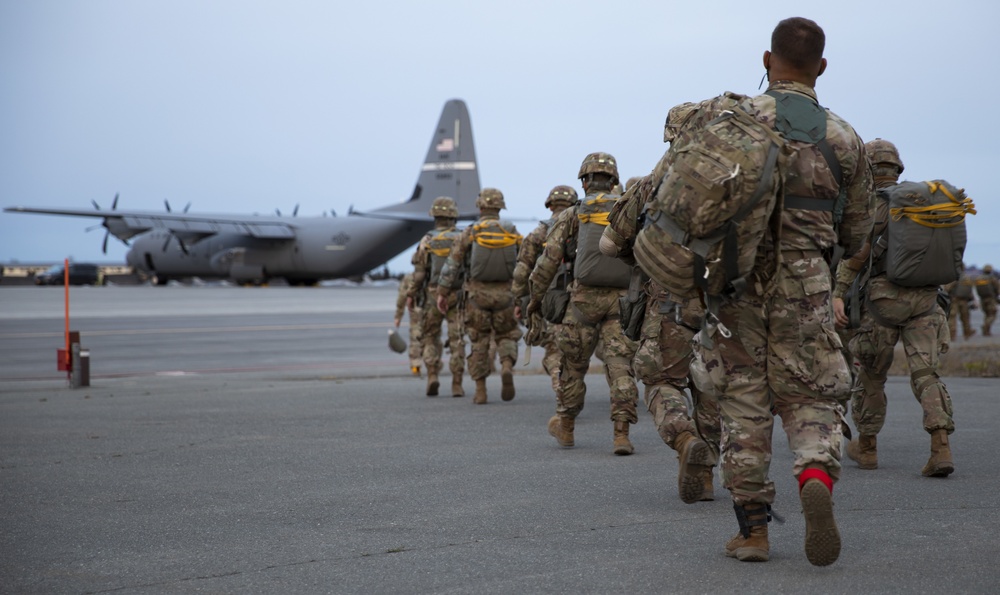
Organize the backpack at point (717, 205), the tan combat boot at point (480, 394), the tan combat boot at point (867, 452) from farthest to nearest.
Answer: the tan combat boot at point (480, 394)
the tan combat boot at point (867, 452)
the backpack at point (717, 205)

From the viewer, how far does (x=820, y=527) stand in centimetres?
369

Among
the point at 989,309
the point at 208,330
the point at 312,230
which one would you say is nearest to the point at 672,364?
the point at 208,330

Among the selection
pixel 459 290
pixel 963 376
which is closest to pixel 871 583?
pixel 459 290

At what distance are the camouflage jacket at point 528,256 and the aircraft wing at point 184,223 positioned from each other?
4413 centimetres

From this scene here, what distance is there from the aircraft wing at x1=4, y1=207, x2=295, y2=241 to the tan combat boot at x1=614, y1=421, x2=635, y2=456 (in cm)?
4538

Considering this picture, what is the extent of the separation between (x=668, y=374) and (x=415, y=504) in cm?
159

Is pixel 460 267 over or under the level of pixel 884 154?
under

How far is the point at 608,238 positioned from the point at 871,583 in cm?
192

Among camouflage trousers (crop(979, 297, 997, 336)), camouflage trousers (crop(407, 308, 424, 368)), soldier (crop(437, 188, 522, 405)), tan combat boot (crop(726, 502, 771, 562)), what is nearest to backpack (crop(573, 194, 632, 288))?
tan combat boot (crop(726, 502, 771, 562))

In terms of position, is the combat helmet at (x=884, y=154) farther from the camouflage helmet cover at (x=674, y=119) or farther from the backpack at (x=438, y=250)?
the backpack at (x=438, y=250)

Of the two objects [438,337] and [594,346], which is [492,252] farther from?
[594,346]

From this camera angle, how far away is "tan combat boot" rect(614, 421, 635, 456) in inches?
279

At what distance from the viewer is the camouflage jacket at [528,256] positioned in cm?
801

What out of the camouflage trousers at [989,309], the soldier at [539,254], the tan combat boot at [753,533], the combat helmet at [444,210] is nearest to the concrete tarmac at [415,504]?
the tan combat boot at [753,533]
